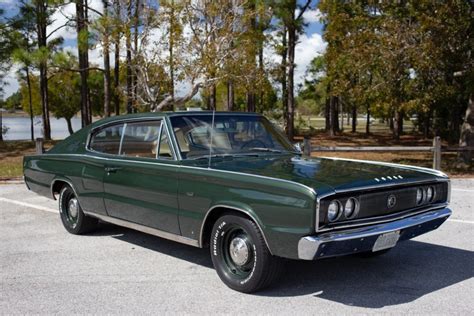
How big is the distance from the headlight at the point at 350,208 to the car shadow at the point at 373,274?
2.31ft

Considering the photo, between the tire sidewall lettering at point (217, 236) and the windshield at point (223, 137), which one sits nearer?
the tire sidewall lettering at point (217, 236)

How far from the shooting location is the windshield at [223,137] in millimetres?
5203

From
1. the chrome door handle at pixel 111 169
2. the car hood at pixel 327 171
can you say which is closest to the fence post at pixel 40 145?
the chrome door handle at pixel 111 169

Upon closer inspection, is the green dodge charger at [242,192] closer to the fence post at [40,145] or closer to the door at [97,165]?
the door at [97,165]

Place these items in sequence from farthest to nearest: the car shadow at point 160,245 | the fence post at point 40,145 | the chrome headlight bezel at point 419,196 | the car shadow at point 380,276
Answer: the fence post at point 40,145 < the car shadow at point 160,245 < the chrome headlight bezel at point 419,196 < the car shadow at point 380,276

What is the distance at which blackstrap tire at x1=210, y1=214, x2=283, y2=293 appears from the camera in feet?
13.9

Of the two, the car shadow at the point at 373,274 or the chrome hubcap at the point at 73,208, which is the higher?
the chrome hubcap at the point at 73,208

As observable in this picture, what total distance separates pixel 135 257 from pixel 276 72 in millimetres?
16137

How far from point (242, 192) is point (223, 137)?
1.13m

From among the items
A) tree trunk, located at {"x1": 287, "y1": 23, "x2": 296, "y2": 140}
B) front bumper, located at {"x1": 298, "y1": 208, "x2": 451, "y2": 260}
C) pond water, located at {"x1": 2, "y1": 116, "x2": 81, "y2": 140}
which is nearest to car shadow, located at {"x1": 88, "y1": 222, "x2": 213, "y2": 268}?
front bumper, located at {"x1": 298, "y1": 208, "x2": 451, "y2": 260}

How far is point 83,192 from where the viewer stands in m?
6.24

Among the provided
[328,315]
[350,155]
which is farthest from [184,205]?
[350,155]

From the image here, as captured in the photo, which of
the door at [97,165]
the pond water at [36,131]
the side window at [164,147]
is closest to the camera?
the side window at [164,147]

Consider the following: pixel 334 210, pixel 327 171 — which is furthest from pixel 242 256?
pixel 327 171
